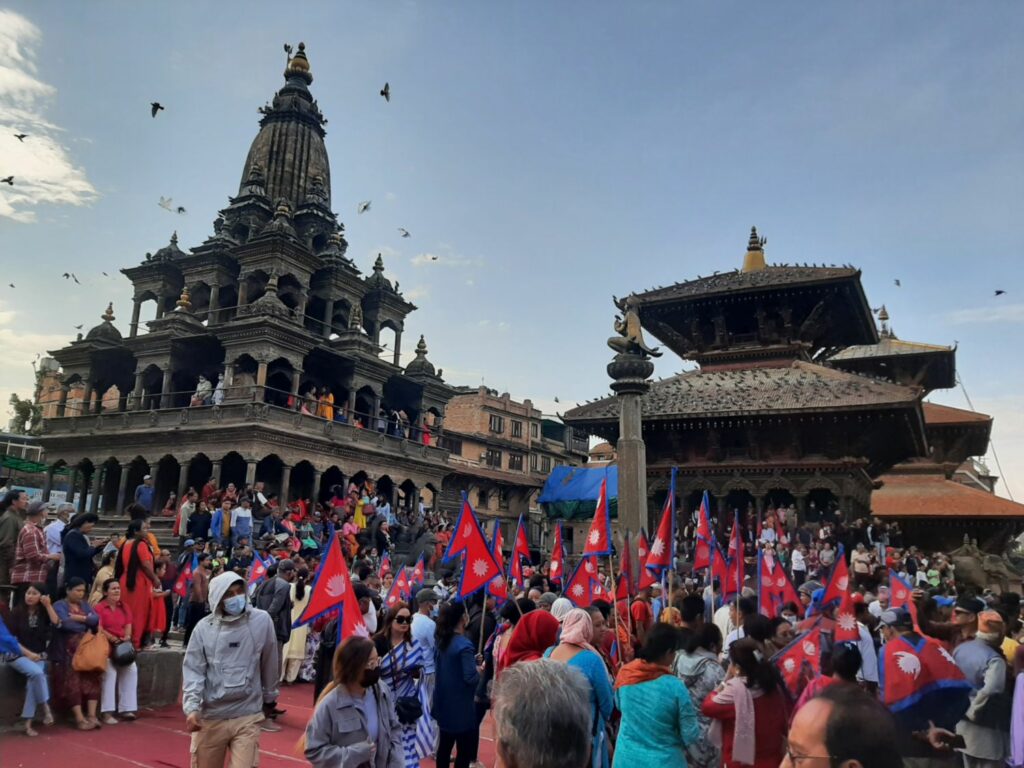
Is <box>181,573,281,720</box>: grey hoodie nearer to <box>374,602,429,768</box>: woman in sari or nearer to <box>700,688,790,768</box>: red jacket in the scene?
<box>374,602,429,768</box>: woman in sari

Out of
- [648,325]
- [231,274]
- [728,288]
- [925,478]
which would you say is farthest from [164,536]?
[925,478]

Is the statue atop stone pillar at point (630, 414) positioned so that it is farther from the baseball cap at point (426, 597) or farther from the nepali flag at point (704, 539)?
the baseball cap at point (426, 597)

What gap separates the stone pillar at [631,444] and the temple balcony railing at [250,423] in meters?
17.9

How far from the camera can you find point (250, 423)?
93.9 ft

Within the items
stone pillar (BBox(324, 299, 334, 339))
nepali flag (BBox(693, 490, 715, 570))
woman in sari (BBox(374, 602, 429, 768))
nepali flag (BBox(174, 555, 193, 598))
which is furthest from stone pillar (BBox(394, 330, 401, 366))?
woman in sari (BBox(374, 602, 429, 768))

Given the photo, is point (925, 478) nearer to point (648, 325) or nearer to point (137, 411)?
point (648, 325)

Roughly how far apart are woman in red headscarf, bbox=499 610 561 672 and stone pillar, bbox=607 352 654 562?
832 centimetres

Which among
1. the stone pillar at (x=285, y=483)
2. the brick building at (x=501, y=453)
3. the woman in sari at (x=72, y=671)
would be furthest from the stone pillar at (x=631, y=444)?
the brick building at (x=501, y=453)

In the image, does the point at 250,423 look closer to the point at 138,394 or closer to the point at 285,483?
the point at 285,483

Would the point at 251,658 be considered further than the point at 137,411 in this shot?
No

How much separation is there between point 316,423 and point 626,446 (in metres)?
19.5

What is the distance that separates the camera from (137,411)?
1289 inches

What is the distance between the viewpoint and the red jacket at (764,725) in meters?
4.82

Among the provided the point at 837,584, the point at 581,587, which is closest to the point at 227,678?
the point at 581,587
